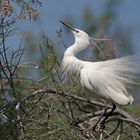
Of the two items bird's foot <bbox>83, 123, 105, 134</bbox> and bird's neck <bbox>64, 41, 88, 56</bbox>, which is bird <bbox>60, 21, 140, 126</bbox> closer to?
bird's neck <bbox>64, 41, 88, 56</bbox>

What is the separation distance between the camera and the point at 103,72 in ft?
11.0

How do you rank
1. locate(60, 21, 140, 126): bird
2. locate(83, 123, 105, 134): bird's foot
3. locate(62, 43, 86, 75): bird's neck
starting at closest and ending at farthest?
locate(83, 123, 105, 134): bird's foot < locate(60, 21, 140, 126): bird < locate(62, 43, 86, 75): bird's neck

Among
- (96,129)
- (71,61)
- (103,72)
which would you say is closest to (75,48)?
(71,61)

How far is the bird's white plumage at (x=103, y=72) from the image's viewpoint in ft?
10.6

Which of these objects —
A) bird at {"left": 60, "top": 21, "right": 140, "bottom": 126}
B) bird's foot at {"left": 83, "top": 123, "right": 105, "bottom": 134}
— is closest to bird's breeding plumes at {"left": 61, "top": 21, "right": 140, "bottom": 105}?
bird at {"left": 60, "top": 21, "right": 140, "bottom": 126}

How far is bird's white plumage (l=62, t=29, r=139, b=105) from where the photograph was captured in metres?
3.24

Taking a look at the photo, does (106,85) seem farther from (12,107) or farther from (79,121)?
(12,107)

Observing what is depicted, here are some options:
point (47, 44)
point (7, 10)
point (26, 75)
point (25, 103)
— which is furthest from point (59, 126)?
point (26, 75)

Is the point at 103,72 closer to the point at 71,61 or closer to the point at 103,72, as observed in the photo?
the point at 103,72

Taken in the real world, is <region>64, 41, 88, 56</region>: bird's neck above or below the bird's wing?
above

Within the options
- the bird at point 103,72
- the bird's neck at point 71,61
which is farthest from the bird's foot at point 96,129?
the bird's neck at point 71,61

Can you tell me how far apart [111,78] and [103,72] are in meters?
0.06

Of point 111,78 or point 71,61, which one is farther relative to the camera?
point 71,61

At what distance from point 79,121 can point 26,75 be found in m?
1.12
